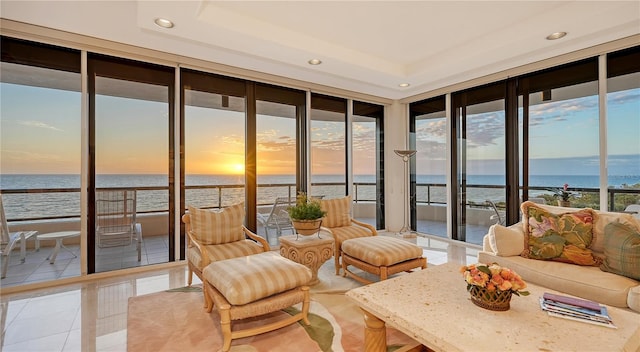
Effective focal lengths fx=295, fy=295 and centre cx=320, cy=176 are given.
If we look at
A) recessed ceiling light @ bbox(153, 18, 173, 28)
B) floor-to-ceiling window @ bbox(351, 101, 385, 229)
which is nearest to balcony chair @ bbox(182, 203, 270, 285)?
recessed ceiling light @ bbox(153, 18, 173, 28)

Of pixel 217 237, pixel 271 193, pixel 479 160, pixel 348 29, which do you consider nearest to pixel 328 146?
pixel 271 193

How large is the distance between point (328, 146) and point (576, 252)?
3683 mm

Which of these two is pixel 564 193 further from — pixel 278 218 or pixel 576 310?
pixel 278 218

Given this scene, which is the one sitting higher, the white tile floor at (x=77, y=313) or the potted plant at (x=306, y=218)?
the potted plant at (x=306, y=218)

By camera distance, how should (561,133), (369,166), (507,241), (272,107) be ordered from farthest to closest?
(369,166), (272,107), (561,133), (507,241)

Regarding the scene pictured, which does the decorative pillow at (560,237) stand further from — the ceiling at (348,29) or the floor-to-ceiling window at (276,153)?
the floor-to-ceiling window at (276,153)

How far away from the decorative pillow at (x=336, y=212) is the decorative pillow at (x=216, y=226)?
1.14m

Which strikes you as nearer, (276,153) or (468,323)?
(468,323)

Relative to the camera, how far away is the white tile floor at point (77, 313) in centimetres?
216

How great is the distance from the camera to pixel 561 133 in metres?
3.99

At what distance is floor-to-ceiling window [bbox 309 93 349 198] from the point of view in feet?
16.8

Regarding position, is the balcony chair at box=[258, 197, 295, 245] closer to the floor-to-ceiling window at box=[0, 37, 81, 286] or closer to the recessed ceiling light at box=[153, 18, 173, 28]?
the floor-to-ceiling window at box=[0, 37, 81, 286]

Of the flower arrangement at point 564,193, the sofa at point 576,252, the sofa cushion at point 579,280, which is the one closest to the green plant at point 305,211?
the sofa at point 576,252

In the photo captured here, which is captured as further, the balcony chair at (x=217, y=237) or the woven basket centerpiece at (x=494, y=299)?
the balcony chair at (x=217, y=237)
